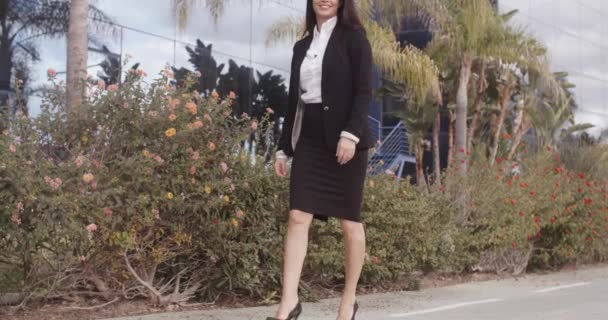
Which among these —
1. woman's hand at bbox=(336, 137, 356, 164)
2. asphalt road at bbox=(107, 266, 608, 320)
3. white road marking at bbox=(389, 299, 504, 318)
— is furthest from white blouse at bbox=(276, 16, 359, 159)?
white road marking at bbox=(389, 299, 504, 318)

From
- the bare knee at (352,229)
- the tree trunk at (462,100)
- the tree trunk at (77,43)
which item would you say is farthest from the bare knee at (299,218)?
the tree trunk at (462,100)

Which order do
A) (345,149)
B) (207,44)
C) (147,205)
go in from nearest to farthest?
(345,149)
(147,205)
(207,44)

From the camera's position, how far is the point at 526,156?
12.6m

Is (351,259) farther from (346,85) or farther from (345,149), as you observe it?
(346,85)

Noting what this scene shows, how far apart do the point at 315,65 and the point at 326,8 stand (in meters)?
0.31

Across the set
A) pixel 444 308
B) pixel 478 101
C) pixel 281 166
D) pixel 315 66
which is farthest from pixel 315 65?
pixel 478 101

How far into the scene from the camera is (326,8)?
15.6ft

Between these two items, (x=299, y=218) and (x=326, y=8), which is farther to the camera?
(x=326, y=8)

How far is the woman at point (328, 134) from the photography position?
4613 mm

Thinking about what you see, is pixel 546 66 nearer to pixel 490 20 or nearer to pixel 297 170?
pixel 490 20

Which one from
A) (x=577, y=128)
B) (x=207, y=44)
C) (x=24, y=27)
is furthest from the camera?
(x=577, y=128)

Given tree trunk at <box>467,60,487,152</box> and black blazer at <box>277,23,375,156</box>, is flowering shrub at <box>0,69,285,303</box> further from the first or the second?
tree trunk at <box>467,60,487,152</box>

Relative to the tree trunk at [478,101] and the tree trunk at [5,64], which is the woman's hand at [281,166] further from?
the tree trunk at [478,101]

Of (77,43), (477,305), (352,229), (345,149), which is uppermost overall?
(77,43)
